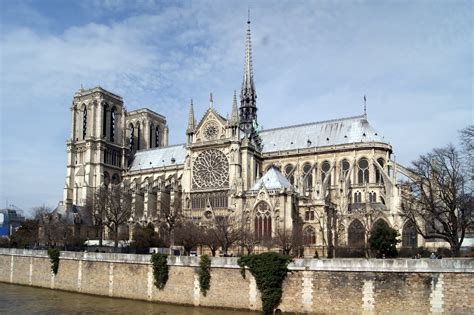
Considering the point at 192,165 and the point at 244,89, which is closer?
the point at 192,165

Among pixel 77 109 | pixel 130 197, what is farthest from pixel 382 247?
pixel 77 109

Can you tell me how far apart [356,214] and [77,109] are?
177 ft

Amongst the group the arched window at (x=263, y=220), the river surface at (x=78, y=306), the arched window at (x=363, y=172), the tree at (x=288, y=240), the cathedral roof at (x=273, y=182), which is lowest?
the river surface at (x=78, y=306)

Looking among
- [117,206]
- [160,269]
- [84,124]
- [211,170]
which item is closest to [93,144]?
[84,124]

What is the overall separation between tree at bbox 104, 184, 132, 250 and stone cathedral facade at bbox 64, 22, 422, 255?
4.11ft

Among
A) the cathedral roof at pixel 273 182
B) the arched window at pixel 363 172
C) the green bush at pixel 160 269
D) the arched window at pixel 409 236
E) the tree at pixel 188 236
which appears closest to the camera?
the green bush at pixel 160 269

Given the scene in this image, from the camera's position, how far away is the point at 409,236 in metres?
50.3

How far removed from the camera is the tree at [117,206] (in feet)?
207

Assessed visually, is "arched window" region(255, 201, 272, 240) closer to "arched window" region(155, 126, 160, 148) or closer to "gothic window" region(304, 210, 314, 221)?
"gothic window" region(304, 210, 314, 221)

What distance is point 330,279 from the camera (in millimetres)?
28453

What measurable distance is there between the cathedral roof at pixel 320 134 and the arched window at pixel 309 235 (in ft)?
55.1

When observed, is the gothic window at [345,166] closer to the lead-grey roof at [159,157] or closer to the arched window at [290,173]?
the arched window at [290,173]

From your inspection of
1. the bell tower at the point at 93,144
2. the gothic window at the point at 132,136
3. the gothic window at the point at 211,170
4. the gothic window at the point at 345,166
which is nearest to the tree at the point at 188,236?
the gothic window at the point at 211,170

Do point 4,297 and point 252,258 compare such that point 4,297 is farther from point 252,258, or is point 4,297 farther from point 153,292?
point 252,258
